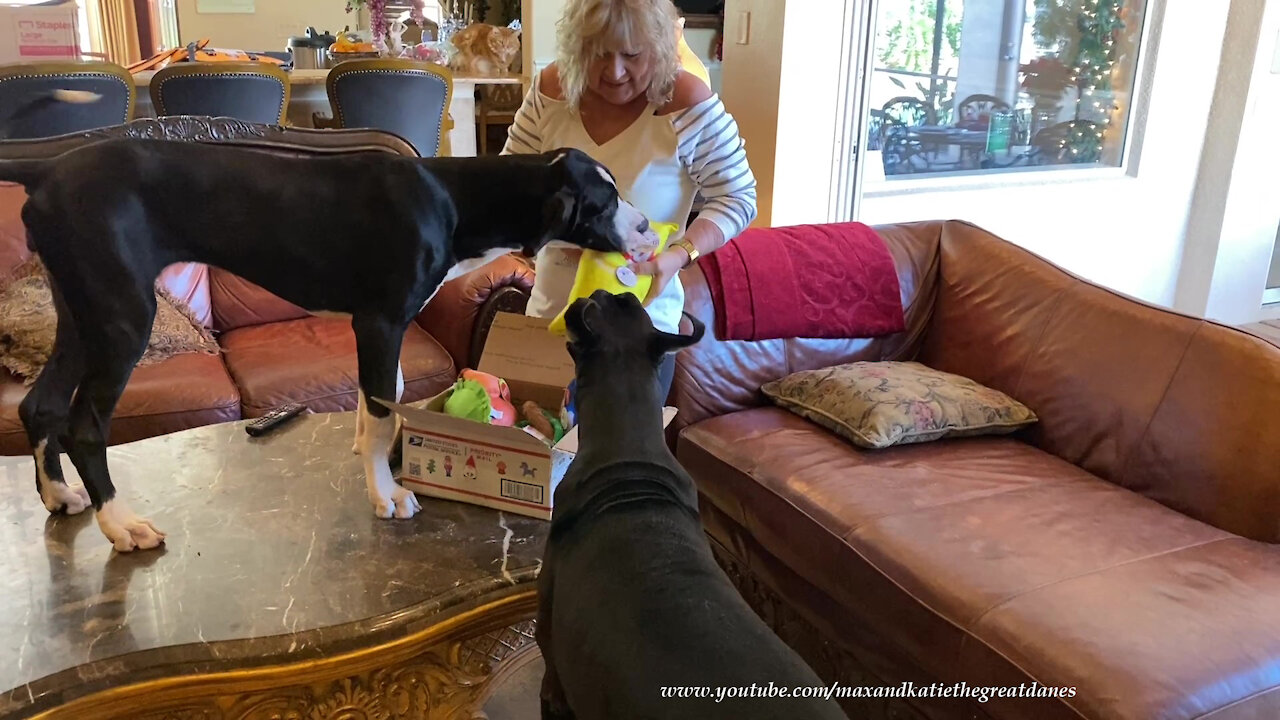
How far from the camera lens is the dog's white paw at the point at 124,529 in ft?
4.32

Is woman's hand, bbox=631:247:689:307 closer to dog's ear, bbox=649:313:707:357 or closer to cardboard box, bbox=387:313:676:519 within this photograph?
cardboard box, bbox=387:313:676:519

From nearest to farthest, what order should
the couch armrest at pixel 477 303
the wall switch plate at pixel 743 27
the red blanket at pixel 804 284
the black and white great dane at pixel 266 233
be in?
the black and white great dane at pixel 266 233 < the red blanket at pixel 804 284 < the couch armrest at pixel 477 303 < the wall switch plate at pixel 743 27

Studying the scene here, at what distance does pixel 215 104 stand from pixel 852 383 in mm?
2400

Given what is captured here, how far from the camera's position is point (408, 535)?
4.63 ft

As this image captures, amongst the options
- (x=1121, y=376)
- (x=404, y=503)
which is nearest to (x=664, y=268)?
(x=404, y=503)

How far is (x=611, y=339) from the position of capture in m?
1.16

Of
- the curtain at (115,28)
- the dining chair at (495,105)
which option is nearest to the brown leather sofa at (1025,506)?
the dining chair at (495,105)

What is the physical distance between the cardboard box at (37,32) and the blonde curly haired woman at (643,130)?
1979 millimetres

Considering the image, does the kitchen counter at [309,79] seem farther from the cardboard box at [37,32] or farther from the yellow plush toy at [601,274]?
the yellow plush toy at [601,274]

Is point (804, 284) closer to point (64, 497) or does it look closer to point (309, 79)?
point (64, 497)

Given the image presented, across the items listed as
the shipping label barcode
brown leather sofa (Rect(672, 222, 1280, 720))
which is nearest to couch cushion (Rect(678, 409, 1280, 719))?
brown leather sofa (Rect(672, 222, 1280, 720))

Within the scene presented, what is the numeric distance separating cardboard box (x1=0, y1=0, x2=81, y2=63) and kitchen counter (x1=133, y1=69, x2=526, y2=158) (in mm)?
749

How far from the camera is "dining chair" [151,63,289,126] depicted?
3.12m

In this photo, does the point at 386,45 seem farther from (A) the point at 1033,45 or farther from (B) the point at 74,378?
(B) the point at 74,378
